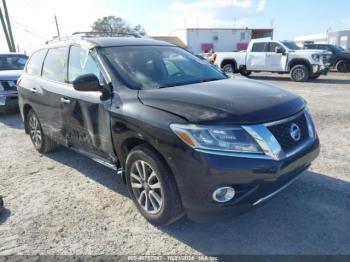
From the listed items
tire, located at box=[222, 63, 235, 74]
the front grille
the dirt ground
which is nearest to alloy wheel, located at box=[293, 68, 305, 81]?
tire, located at box=[222, 63, 235, 74]

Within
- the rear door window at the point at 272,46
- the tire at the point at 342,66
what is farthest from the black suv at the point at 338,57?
the rear door window at the point at 272,46

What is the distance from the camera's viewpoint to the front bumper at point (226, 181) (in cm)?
247

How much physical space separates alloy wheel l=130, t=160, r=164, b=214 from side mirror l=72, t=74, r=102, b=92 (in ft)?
3.05

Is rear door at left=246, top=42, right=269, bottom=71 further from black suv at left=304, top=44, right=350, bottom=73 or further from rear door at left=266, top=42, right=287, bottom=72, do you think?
black suv at left=304, top=44, right=350, bottom=73

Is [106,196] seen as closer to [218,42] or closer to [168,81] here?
[168,81]

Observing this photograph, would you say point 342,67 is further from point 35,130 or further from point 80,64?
point 80,64

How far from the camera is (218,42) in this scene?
1982 inches

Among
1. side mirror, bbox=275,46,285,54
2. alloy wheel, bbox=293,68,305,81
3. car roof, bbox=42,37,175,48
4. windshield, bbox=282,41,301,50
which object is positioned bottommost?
alloy wheel, bbox=293,68,305,81

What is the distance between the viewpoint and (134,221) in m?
3.28

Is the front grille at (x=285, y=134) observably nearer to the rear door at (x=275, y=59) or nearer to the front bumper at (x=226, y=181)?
the front bumper at (x=226, y=181)

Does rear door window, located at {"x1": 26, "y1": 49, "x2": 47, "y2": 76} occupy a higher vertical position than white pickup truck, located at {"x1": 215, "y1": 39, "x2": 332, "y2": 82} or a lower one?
higher

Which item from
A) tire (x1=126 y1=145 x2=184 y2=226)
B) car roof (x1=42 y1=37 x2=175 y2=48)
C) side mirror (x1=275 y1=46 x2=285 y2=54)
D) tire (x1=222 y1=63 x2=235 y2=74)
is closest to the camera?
tire (x1=126 y1=145 x2=184 y2=226)

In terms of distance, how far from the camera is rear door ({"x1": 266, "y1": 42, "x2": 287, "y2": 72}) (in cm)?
1484

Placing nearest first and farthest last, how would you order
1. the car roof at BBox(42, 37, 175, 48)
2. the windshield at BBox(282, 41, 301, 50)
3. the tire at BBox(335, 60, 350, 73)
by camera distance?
the car roof at BBox(42, 37, 175, 48), the windshield at BBox(282, 41, 301, 50), the tire at BBox(335, 60, 350, 73)
